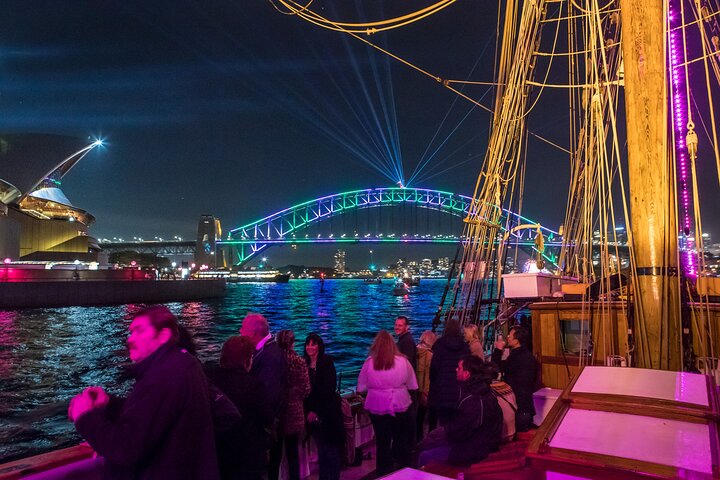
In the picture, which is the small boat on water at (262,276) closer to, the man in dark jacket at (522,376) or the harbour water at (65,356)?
the harbour water at (65,356)

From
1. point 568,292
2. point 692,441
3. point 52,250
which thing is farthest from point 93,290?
point 692,441

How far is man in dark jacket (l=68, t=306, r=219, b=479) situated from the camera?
1736 millimetres

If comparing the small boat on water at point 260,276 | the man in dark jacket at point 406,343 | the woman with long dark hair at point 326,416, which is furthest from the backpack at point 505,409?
the small boat on water at point 260,276

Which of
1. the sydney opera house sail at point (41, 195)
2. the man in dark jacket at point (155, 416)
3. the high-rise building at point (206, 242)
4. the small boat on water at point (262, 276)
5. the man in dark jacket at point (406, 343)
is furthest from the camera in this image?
the small boat on water at point (262, 276)

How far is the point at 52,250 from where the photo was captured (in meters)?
56.3

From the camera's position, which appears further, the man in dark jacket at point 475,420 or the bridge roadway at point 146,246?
the bridge roadway at point 146,246

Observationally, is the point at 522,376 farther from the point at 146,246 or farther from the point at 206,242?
the point at 146,246

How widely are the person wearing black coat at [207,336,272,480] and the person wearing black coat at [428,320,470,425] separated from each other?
174 centimetres

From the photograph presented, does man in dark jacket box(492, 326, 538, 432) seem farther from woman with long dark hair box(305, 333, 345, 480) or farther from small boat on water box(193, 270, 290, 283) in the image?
small boat on water box(193, 270, 290, 283)

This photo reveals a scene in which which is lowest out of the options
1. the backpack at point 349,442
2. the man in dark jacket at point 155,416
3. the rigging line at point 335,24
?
the backpack at point 349,442

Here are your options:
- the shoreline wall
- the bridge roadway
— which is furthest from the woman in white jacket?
the bridge roadway

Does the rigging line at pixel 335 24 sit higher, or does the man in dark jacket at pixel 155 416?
the rigging line at pixel 335 24

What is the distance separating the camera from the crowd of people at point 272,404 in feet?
5.87

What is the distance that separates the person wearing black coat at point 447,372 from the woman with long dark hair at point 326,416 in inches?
31.5
